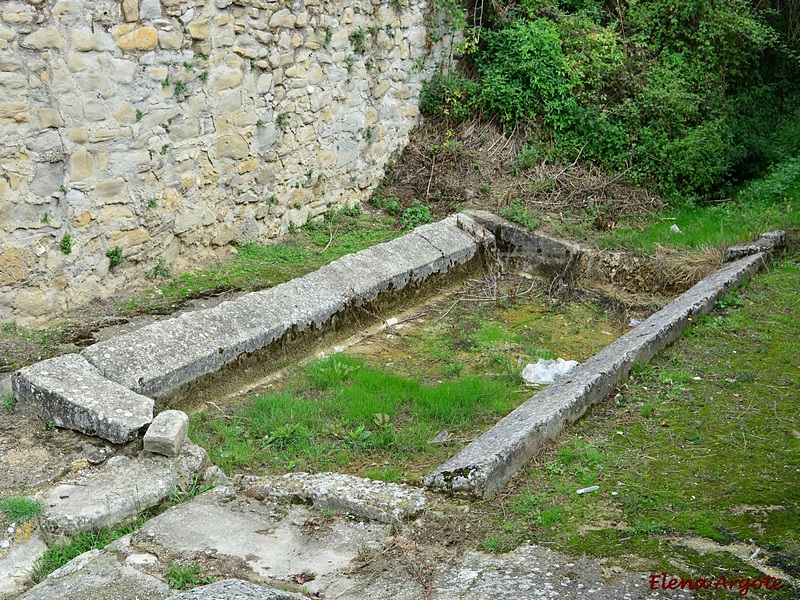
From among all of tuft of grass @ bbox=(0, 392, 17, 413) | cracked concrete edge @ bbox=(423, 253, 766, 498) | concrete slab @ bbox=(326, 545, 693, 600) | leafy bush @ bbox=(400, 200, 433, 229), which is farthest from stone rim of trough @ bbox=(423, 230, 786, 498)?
leafy bush @ bbox=(400, 200, 433, 229)

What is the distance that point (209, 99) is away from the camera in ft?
22.1

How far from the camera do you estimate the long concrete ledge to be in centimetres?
433

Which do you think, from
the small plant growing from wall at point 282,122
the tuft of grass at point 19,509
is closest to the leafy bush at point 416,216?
the small plant growing from wall at point 282,122

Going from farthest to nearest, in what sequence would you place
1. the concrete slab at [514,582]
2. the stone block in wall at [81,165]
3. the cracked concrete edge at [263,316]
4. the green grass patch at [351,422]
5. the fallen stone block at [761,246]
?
the fallen stone block at [761,246], the stone block in wall at [81,165], the cracked concrete edge at [263,316], the green grass patch at [351,422], the concrete slab at [514,582]

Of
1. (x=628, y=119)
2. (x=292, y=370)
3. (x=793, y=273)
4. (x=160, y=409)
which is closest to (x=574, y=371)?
(x=292, y=370)

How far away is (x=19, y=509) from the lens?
3637 mm

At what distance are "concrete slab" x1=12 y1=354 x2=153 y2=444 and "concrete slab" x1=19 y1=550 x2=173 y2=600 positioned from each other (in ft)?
3.07

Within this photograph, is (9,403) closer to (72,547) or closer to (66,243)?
(72,547)

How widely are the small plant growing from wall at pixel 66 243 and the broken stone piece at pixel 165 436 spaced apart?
6.58ft

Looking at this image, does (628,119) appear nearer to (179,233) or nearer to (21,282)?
(179,233)

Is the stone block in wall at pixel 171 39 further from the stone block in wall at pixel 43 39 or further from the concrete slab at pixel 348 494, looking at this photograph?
the concrete slab at pixel 348 494

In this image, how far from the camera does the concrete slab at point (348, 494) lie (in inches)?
149

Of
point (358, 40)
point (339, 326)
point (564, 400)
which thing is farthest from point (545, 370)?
point (358, 40)

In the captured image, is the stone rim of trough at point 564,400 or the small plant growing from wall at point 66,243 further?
the small plant growing from wall at point 66,243
